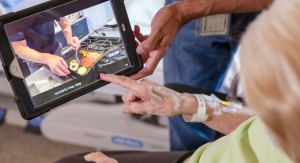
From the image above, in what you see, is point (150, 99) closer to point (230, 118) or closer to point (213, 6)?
point (230, 118)

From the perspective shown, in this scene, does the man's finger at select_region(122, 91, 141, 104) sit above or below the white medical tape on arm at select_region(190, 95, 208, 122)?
above

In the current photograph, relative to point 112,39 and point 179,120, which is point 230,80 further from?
point 112,39

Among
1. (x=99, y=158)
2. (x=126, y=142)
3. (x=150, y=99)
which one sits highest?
(x=150, y=99)

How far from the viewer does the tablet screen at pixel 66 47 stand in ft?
2.01

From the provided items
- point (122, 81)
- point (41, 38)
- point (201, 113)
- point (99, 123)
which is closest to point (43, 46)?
point (41, 38)

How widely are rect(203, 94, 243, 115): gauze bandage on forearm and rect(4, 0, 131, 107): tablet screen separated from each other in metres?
0.22

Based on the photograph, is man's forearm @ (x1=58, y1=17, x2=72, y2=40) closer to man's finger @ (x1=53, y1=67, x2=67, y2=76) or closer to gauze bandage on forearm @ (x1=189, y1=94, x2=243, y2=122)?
man's finger @ (x1=53, y1=67, x2=67, y2=76)

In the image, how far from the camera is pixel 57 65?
0.66 meters

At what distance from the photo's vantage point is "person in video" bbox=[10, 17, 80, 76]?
0.60 metres

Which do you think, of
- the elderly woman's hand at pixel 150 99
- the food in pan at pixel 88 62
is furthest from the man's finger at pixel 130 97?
the food in pan at pixel 88 62

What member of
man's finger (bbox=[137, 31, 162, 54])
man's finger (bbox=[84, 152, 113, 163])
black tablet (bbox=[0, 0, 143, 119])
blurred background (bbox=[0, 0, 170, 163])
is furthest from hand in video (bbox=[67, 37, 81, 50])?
blurred background (bbox=[0, 0, 170, 163])

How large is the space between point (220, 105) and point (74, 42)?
0.38 m

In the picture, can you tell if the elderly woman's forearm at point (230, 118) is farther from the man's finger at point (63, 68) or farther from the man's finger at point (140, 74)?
the man's finger at point (63, 68)

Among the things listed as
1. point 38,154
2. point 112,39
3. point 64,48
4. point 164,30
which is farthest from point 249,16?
point 38,154
